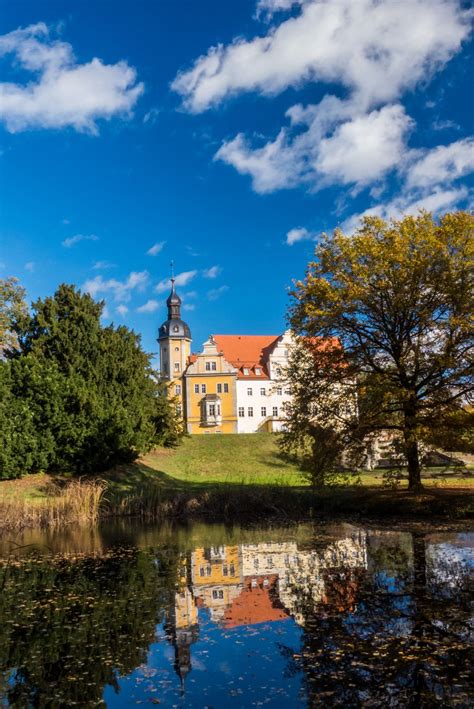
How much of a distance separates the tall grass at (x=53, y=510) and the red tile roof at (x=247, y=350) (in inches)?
1688

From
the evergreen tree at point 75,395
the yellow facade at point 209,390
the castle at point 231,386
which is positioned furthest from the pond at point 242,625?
the yellow facade at point 209,390

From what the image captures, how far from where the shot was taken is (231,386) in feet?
198

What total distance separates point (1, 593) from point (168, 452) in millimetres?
28167

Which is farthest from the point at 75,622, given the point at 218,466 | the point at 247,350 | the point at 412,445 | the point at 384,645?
the point at 247,350

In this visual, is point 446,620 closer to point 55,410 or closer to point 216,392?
point 55,410

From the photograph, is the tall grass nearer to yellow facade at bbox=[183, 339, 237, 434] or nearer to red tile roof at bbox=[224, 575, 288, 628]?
red tile roof at bbox=[224, 575, 288, 628]

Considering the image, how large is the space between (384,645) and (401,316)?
13.5 m

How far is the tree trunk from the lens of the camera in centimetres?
1798

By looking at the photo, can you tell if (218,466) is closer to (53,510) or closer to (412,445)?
(53,510)

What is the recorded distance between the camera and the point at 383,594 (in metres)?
9.44

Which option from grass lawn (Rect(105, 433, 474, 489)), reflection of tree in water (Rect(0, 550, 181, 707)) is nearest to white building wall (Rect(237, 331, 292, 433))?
grass lawn (Rect(105, 433, 474, 489))

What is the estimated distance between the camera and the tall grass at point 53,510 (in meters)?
18.2

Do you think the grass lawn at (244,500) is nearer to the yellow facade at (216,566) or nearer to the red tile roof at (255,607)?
the yellow facade at (216,566)

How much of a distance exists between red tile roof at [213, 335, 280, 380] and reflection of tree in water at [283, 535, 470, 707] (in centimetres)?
5270
